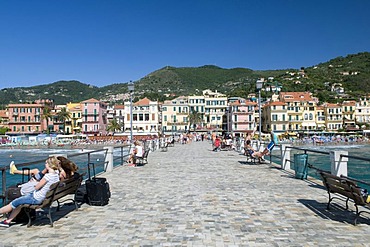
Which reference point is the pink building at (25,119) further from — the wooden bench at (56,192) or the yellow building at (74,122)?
the wooden bench at (56,192)

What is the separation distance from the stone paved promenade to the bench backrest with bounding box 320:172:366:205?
45cm

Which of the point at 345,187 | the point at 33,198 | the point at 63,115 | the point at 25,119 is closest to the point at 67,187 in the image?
the point at 33,198

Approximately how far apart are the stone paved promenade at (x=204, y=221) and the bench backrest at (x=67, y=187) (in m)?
0.43

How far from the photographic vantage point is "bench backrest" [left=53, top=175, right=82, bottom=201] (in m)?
5.83

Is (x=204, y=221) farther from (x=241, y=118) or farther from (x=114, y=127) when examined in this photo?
(x=114, y=127)

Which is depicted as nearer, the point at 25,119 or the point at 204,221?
the point at 204,221

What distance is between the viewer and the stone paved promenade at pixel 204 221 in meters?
4.84

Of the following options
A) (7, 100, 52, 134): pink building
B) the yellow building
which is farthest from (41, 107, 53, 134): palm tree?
the yellow building

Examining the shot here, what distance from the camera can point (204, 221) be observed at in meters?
5.82

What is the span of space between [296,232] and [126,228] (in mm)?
2585

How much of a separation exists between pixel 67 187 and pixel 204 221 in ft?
8.19

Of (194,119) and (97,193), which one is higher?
(194,119)

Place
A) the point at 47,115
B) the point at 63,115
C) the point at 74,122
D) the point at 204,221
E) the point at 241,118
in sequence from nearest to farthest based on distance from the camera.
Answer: the point at 204,221
the point at 241,118
the point at 47,115
the point at 63,115
the point at 74,122

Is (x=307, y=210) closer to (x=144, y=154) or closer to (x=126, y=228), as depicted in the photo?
(x=126, y=228)
